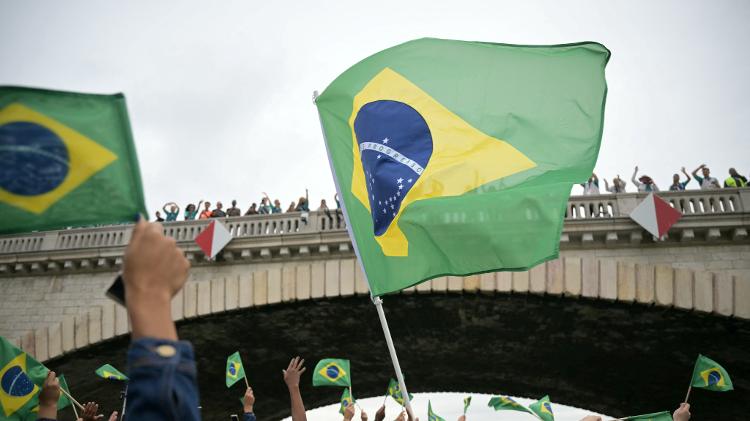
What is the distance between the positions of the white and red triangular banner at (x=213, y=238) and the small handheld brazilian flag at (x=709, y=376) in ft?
41.1

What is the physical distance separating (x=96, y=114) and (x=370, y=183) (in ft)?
11.3

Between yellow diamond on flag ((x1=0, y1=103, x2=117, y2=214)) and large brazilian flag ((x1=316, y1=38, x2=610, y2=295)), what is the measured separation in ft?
11.0

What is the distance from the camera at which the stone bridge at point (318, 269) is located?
627 inches

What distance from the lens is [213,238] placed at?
1809cm

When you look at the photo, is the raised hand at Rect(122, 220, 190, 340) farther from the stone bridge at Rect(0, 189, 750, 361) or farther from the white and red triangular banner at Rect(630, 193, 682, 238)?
the white and red triangular banner at Rect(630, 193, 682, 238)

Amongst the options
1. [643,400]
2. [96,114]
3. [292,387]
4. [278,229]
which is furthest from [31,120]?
[643,400]

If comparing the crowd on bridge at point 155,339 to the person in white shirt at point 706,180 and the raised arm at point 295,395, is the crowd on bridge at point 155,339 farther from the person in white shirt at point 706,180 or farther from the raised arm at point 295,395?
the person in white shirt at point 706,180

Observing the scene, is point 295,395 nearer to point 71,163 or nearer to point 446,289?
point 71,163

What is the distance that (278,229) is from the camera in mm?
18469

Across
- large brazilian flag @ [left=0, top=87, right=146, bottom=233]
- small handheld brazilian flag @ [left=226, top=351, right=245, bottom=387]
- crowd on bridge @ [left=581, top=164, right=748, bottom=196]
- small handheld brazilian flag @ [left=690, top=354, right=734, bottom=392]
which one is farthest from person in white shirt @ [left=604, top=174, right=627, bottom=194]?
large brazilian flag @ [left=0, top=87, right=146, bottom=233]

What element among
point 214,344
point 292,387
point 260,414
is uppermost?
point 292,387

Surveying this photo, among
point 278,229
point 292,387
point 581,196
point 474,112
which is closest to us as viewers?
point 292,387

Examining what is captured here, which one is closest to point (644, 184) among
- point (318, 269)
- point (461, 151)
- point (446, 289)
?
point (446, 289)

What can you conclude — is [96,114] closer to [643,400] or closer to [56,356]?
[56,356]
